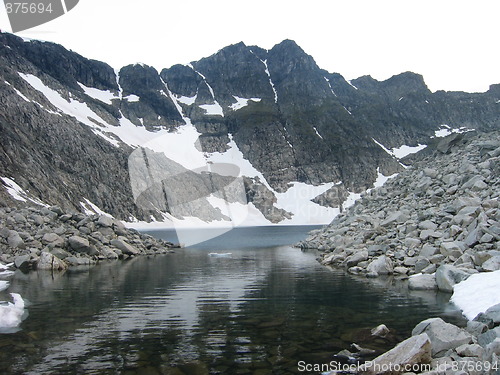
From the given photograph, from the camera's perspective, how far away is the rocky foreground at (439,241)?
1117cm

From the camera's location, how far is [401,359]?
432 inches

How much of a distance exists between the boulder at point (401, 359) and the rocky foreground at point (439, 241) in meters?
0.03

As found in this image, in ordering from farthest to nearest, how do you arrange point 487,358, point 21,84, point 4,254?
point 21,84 < point 4,254 < point 487,358

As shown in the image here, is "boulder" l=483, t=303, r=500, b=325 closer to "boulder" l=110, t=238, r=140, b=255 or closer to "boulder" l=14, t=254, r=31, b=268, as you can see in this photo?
"boulder" l=14, t=254, r=31, b=268

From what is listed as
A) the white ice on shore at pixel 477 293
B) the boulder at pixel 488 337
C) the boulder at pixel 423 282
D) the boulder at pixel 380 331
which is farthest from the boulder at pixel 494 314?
the boulder at pixel 423 282

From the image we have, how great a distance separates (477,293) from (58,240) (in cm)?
3780

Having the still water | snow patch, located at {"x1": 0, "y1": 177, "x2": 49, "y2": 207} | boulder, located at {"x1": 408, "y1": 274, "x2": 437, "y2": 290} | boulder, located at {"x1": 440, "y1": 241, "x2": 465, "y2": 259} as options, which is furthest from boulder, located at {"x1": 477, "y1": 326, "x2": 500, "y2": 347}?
snow patch, located at {"x1": 0, "y1": 177, "x2": 49, "y2": 207}

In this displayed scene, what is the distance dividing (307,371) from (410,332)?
5.73 m

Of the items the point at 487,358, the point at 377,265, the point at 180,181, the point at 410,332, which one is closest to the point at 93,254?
the point at 377,265

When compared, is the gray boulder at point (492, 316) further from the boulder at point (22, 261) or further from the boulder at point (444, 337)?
the boulder at point (22, 261)

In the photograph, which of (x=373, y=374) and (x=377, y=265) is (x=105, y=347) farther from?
(x=377, y=265)

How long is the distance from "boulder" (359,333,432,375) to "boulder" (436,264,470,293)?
12718 millimetres

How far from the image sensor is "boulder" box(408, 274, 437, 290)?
24.0 meters

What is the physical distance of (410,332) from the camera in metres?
14.9
